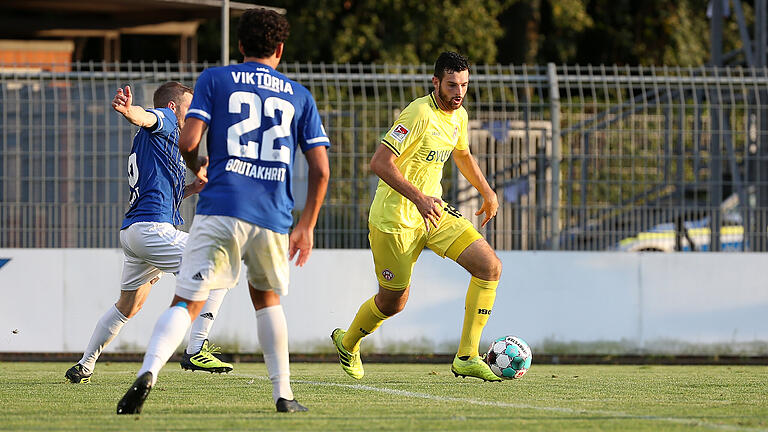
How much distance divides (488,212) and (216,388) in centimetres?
226

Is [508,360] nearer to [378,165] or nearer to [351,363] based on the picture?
[351,363]

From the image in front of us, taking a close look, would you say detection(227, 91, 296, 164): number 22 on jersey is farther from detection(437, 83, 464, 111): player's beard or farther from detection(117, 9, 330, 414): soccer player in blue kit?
detection(437, 83, 464, 111): player's beard

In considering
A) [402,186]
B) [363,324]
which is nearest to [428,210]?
[402,186]

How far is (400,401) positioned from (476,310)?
54.6 inches

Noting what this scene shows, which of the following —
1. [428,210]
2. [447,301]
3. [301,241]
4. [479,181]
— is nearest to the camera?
[301,241]

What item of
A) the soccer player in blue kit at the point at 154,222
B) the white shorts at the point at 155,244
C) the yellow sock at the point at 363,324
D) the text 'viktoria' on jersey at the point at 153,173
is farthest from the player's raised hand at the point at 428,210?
the text 'viktoria' on jersey at the point at 153,173

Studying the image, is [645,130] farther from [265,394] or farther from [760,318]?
[265,394]

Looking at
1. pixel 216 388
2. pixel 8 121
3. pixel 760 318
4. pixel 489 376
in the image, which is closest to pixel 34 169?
pixel 8 121

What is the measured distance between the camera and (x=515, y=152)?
11.8 metres

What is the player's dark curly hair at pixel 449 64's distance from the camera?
7852 millimetres

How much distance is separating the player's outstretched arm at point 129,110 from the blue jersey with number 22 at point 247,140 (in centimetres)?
105

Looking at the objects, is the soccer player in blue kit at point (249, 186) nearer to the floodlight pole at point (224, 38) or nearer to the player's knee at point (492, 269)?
the player's knee at point (492, 269)

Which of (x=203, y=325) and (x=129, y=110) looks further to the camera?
(x=203, y=325)

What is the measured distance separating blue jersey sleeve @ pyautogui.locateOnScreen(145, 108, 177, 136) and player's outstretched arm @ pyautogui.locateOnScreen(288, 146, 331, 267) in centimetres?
197
